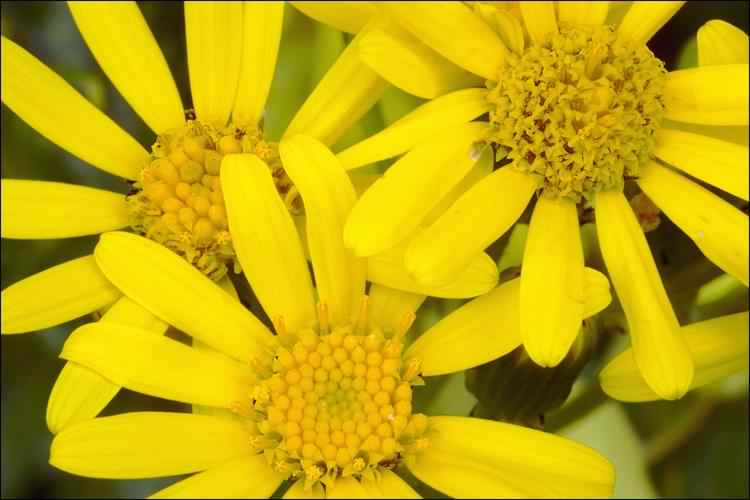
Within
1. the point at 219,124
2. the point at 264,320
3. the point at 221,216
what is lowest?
the point at 264,320

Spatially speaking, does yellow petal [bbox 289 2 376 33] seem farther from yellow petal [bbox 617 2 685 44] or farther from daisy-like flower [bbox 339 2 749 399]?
yellow petal [bbox 617 2 685 44]

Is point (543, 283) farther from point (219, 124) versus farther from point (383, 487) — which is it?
point (219, 124)

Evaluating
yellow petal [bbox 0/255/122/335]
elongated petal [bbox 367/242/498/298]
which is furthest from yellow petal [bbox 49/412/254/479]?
elongated petal [bbox 367/242/498/298]

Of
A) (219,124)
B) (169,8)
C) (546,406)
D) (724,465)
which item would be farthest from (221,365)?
(724,465)

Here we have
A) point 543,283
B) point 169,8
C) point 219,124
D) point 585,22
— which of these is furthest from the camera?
point 169,8

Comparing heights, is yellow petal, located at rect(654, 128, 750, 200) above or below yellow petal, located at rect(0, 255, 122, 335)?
above

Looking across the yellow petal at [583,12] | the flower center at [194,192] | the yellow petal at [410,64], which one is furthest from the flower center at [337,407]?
the yellow petal at [583,12]

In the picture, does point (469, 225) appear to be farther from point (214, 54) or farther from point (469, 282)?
point (214, 54)
